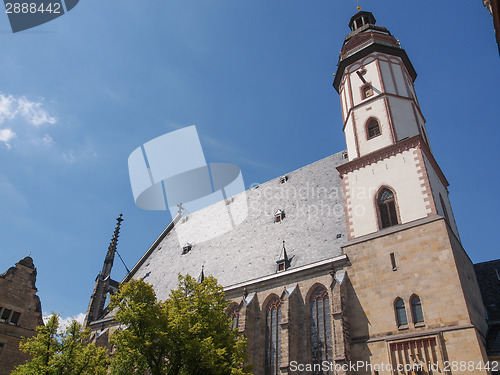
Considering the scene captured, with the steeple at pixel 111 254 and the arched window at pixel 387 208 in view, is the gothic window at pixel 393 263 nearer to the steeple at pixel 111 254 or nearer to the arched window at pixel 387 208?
the arched window at pixel 387 208

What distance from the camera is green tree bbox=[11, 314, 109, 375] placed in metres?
13.6

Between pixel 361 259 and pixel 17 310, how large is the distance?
1872cm

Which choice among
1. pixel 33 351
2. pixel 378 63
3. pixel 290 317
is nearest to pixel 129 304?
pixel 33 351

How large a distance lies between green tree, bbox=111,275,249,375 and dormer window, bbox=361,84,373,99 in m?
13.8

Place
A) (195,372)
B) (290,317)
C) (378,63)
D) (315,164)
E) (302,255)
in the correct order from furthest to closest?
(315,164), (378,63), (302,255), (290,317), (195,372)

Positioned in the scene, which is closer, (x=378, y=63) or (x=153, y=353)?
(x=153, y=353)

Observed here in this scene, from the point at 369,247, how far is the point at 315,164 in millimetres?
9363

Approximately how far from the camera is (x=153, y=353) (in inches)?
501

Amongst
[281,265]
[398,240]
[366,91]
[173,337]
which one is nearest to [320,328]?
[281,265]

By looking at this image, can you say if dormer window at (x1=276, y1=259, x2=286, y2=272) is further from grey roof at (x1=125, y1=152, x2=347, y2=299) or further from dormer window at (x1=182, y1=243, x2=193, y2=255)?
dormer window at (x1=182, y1=243, x2=193, y2=255)

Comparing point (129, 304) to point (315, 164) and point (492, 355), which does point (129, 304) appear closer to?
point (492, 355)

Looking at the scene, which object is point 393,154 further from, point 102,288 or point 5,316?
point 5,316

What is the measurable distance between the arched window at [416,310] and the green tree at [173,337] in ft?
19.8

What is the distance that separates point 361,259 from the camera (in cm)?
1647
